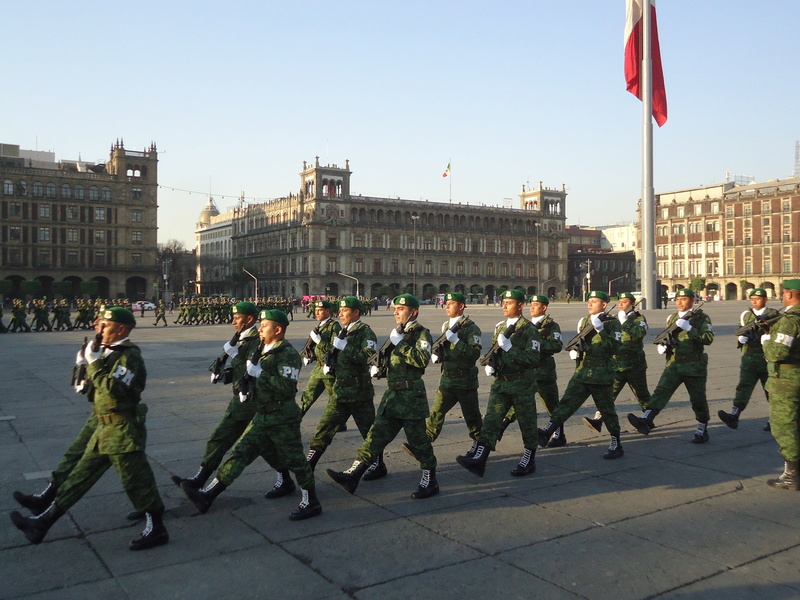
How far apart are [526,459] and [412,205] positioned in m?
86.7

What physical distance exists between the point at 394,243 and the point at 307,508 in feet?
280

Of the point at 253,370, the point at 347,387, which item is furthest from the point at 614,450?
the point at 253,370

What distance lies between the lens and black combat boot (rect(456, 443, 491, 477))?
239 inches

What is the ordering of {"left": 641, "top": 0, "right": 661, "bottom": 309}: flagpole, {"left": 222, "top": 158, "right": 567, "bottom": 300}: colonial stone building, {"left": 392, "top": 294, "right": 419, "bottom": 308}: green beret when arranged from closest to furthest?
{"left": 392, "top": 294, "right": 419, "bottom": 308}: green beret, {"left": 641, "top": 0, "right": 661, "bottom": 309}: flagpole, {"left": 222, "top": 158, "right": 567, "bottom": 300}: colonial stone building

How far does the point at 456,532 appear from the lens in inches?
191

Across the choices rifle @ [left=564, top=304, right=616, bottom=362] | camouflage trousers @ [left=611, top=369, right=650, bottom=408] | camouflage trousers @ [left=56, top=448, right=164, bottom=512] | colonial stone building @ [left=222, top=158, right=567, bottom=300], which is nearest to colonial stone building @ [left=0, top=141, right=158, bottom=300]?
colonial stone building @ [left=222, top=158, right=567, bottom=300]

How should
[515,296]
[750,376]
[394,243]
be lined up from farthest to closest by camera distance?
[394,243], [750,376], [515,296]

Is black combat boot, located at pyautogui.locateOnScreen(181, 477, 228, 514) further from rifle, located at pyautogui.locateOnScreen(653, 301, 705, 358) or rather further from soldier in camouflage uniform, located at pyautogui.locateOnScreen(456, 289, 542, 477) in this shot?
rifle, located at pyautogui.locateOnScreen(653, 301, 705, 358)

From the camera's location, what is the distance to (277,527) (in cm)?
495

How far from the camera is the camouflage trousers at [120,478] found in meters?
4.49

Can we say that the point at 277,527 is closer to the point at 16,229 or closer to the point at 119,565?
the point at 119,565

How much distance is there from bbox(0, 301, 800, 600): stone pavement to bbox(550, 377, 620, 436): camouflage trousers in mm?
405

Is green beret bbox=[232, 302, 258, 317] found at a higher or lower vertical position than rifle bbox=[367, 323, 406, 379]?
higher

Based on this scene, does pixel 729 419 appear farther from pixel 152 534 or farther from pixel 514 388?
pixel 152 534
